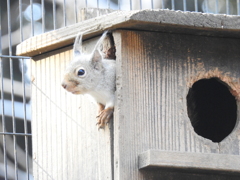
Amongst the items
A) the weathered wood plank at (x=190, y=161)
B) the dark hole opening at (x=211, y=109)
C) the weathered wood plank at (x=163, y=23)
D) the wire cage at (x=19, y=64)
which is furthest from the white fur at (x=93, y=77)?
the wire cage at (x=19, y=64)

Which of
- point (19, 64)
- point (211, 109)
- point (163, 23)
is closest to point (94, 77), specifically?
point (163, 23)

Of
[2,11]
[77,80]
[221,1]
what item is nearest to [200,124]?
[77,80]

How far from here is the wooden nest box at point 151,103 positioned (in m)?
3.26

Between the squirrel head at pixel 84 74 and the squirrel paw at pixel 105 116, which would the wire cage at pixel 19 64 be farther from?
the squirrel paw at pixel 105 116

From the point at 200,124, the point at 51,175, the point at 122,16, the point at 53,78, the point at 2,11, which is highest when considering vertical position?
the point at 2,11

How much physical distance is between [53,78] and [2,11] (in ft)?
8.95

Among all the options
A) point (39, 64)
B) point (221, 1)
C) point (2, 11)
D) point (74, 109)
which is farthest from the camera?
point (221, 1)

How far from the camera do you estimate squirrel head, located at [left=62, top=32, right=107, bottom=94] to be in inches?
134

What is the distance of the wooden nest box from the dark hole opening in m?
0.21

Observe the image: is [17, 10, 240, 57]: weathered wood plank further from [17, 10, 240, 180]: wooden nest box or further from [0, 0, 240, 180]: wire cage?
[0, 0, 240, 180]: wire cage

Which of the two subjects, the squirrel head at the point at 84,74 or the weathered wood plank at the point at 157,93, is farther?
the squirrel head at the point at 84,74

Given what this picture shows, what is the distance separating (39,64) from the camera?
399 centimetres

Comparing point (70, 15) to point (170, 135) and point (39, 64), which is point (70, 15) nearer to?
point (39, 64)

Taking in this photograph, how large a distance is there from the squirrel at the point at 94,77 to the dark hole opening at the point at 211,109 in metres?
0.77
